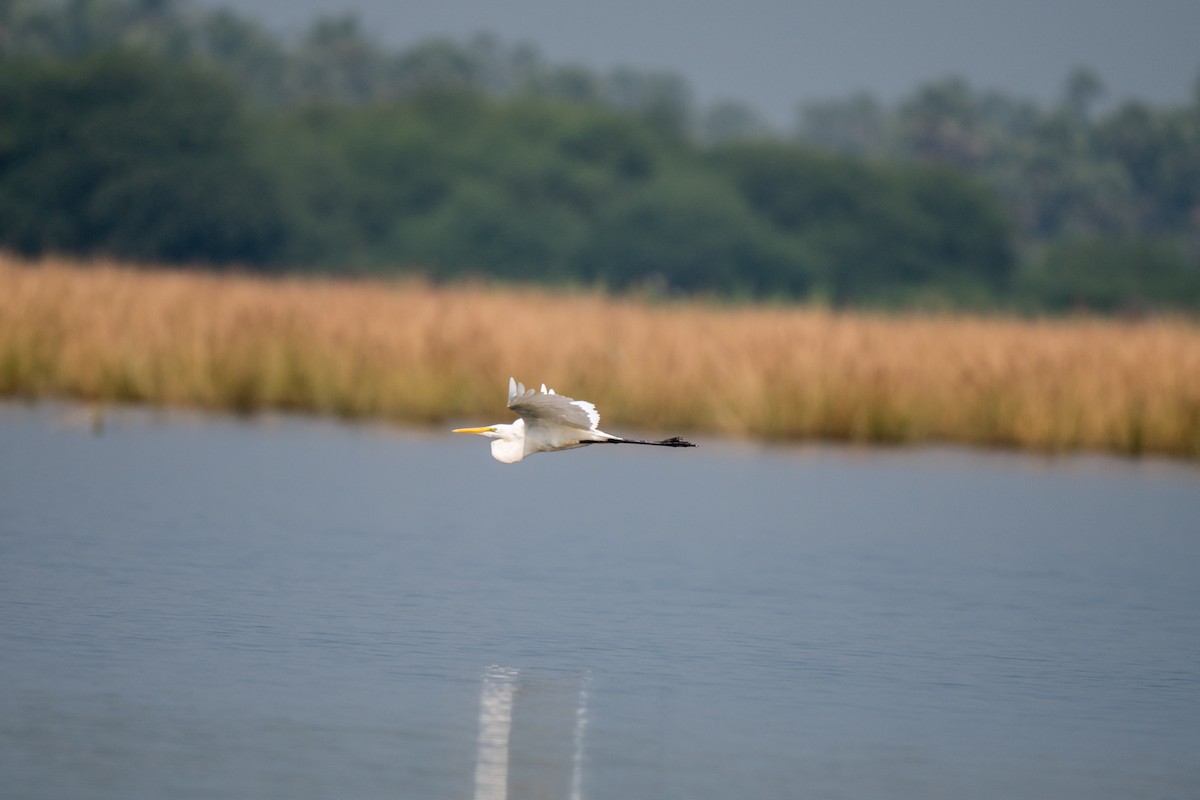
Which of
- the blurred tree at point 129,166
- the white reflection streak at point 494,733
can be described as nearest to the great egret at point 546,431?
the white reflection streak at point 494,733

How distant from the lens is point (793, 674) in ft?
27.3

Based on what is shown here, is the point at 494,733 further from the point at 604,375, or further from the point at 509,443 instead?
the point at 604,375

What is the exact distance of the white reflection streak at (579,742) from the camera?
21.4ft

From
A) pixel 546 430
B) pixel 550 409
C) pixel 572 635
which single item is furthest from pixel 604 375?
pixel 550 409

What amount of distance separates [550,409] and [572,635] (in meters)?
1.15

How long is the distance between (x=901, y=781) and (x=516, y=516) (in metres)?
6.40

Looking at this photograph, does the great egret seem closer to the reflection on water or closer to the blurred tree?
the reflection on water

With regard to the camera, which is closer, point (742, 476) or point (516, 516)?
point (516, 516)

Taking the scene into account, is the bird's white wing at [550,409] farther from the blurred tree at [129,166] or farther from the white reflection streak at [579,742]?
the blurred tree at [129,166]

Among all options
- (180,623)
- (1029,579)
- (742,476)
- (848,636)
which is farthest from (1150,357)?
(180,623)

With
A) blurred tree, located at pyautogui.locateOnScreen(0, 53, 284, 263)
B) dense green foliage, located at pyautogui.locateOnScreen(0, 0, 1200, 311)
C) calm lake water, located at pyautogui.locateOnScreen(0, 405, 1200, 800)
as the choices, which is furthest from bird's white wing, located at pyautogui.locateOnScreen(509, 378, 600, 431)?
blurred tree, located at pyautogui.locateOnScreen(0, 53, 284, 263)

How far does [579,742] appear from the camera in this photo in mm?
7055

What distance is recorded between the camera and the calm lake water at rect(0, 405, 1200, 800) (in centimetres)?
677

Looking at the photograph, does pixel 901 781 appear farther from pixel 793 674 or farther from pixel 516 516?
pixel 516 516
